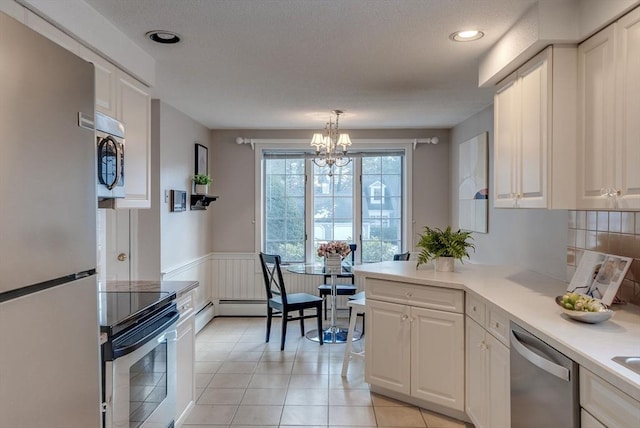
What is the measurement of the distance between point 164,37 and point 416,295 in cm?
218

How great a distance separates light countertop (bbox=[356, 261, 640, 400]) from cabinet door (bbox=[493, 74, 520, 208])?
51 cm

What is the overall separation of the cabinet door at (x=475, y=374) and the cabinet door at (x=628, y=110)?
105 cm

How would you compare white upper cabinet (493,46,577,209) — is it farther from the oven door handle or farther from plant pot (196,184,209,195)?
plant pot (196,184,209,195)

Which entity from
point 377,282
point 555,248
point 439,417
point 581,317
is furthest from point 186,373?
point 555,248

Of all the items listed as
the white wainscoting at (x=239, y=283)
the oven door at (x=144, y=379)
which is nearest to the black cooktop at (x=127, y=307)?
the oven door at (x=144, y=379)

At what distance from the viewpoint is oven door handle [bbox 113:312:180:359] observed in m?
1.74

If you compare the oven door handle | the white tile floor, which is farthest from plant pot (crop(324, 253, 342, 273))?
the oven door handle

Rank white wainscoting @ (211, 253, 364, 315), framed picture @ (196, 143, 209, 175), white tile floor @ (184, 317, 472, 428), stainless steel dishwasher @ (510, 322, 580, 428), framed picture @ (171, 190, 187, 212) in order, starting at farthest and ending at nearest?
A: white wainscoting @ (211, 253, 364, 315), framed picture @ (196, 143, 209, 175), framed picture @ (171, 190, 187, 212), white tile floor @ (184, 317, 472, 428), stainless steel dishwasher @ (510, 322, 580, 428)

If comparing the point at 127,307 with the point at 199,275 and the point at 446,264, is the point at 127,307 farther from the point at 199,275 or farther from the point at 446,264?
the point at 199,275

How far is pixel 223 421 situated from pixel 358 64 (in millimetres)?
2500

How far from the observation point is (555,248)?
9.13 feet

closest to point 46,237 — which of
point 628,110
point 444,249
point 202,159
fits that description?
point 628,110

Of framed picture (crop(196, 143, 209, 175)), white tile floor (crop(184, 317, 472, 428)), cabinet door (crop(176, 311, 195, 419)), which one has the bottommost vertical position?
white tile floor (crop(184, 317, 472, 428))

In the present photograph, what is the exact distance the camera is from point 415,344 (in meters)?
2.75
